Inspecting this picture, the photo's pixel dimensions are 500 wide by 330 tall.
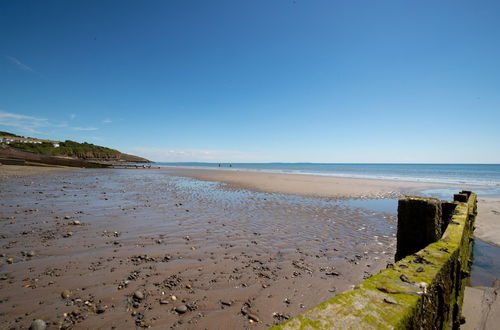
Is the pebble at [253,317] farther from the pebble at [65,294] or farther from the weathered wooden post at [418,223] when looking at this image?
the pebble at [65,294]

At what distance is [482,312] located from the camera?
→ 4.82 metres

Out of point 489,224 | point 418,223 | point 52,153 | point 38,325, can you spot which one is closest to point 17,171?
point 38,325

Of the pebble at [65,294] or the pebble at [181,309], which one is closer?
the pebble at [181,309]

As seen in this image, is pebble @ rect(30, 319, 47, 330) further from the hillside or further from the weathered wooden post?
the hillside

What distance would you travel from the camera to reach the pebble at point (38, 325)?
12.1ft

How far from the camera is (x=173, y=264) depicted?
6.18 meters

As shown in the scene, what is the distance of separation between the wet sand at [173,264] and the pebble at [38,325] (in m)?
0.10

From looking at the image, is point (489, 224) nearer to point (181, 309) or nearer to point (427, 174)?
point (181, 309)

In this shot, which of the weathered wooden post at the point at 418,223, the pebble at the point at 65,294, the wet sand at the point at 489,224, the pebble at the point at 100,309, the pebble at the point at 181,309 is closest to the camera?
the weathered wooden post at the point at 418,223

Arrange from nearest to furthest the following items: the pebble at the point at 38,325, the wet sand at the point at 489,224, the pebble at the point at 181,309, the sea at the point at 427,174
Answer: the pebble at the point at 38,325
the pebble at the point at 181,309
the wet sand at the point at 489,224
the sea at the point at 427,174

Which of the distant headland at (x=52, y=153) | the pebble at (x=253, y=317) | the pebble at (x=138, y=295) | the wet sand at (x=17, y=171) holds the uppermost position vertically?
the distant headland at (x=52, y=153)

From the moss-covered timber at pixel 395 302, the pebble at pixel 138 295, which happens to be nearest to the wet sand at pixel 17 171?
the pebble at pixel 138 295

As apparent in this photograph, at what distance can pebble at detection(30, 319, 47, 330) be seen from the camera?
3.70 metres

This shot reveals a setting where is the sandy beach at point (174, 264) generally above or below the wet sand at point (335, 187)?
below
